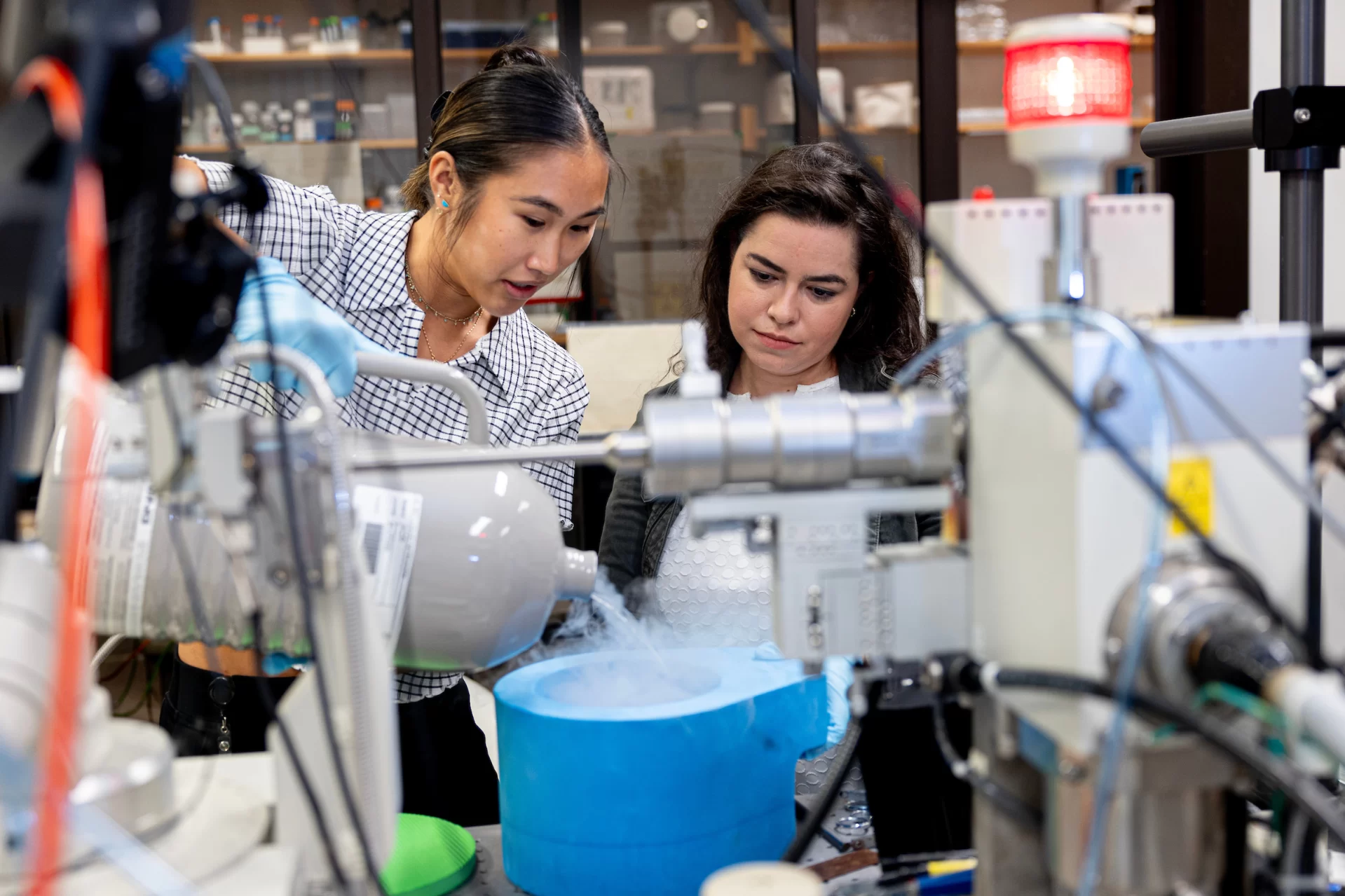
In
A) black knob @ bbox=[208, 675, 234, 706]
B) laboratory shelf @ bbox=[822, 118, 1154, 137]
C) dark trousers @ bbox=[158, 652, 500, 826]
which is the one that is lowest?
dark trousers @ bbox=[158, 652, 500, 826]

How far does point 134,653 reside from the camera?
1637mm

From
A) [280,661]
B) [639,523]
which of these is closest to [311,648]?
[280,661]

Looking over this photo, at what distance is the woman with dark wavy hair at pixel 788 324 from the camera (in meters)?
1.63

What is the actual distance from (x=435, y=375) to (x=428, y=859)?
0.38m

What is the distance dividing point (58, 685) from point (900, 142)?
3901mm

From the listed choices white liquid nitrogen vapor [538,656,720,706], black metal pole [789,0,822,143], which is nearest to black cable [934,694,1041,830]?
white liquid nitrogen vapor [538,656,720,706]

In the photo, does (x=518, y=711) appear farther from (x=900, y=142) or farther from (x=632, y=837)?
(x=900, y=142)

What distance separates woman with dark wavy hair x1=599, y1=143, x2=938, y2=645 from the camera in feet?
5.36

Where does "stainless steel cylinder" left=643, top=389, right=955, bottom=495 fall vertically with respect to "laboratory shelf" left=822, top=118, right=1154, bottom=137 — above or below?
below

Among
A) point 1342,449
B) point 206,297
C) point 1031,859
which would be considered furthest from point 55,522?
point 1342,449

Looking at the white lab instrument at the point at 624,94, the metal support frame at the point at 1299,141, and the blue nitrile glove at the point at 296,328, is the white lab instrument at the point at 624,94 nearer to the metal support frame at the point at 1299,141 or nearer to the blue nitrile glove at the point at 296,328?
the metal support frame at the point at 1299,141

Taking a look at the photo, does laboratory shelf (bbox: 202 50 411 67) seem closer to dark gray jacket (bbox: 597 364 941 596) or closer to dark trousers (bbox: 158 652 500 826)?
dark gray jacket (bbox: 597 364 941 596)

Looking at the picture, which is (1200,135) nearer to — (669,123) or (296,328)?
(296,328)

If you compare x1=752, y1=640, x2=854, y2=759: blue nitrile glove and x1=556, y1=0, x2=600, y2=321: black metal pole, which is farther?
x1=556, y1=0, x2=600, y2=321: black metal pole
